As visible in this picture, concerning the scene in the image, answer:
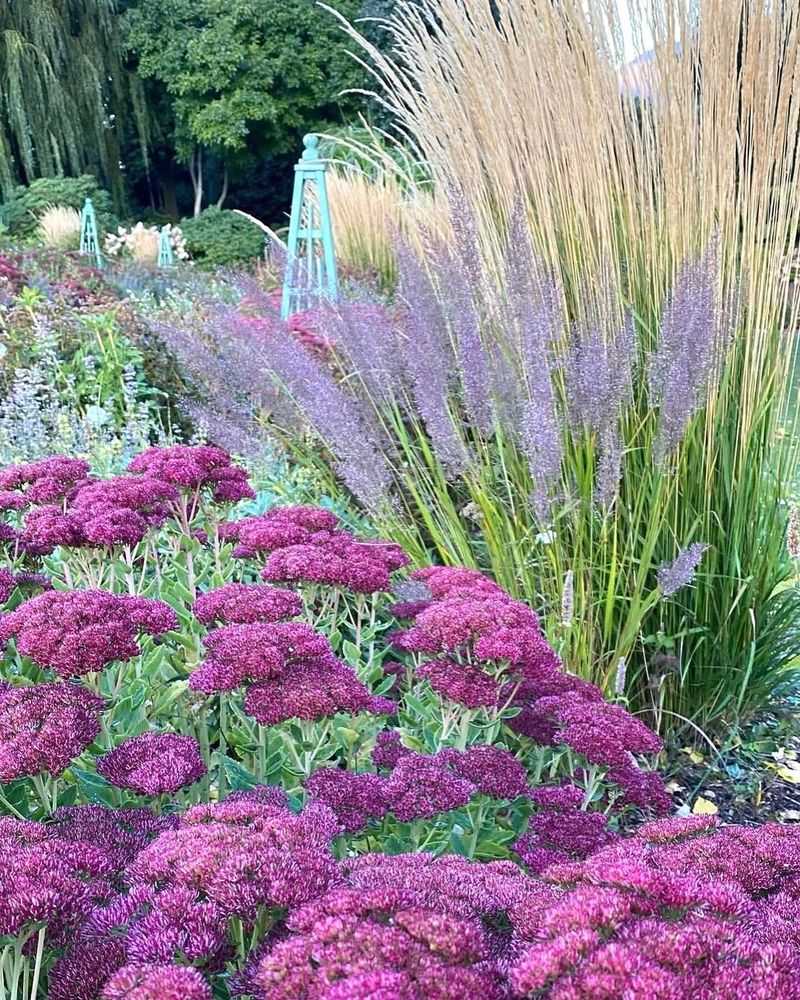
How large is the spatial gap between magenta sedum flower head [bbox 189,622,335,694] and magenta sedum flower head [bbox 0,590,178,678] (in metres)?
0.10

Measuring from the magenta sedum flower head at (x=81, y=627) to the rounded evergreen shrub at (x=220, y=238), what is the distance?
1708 cm

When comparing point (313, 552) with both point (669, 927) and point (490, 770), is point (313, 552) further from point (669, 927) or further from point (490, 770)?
point (669, 927)

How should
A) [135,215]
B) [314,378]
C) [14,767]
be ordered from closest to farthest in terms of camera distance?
[14,767], [314,378], [135,215]

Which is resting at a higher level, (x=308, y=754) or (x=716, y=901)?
(x=716, y=901)

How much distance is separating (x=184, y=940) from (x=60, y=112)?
18.6 meters

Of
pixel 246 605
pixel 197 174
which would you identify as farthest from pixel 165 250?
pixel 246 605

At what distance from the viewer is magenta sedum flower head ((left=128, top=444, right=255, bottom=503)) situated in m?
1.78

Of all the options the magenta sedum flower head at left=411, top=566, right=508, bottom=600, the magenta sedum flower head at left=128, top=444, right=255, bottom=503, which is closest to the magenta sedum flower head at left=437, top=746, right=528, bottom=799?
the magenta sedum flower head at left=411, top=566, right=508, bottom=600

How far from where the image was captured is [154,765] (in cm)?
105

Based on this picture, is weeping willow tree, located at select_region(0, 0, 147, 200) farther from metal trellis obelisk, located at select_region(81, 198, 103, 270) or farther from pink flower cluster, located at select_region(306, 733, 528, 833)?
pink flower cluster, located at select_region(306, 733, 528, 833)

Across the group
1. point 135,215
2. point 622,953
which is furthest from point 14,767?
point 135,215

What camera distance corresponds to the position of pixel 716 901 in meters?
0.72

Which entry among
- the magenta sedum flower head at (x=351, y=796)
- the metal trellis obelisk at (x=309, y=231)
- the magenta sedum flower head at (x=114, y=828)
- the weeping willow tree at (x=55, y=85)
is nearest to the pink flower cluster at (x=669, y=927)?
the magenta sedum flower head at (x=351, y=796)

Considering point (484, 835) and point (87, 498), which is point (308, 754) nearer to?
point (484, 835)
